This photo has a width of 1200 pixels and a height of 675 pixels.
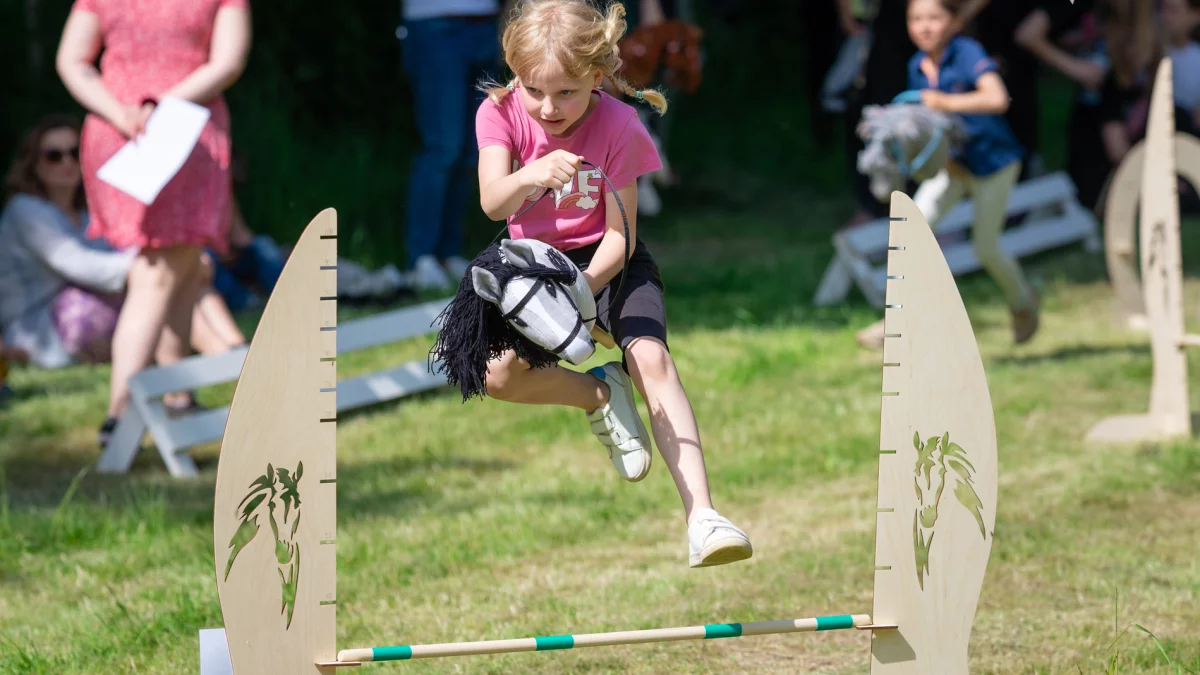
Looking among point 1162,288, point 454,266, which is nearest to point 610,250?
point 1162,288

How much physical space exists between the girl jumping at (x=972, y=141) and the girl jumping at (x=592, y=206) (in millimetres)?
3518

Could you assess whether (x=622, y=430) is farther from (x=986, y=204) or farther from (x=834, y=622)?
(x=986, y=204)

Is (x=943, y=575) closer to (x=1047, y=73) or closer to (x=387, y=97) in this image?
(x=387, y=97)

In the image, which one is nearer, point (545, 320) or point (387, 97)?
point (545, 320)

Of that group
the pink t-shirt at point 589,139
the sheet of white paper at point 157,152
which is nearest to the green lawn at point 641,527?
the sheet of white paper at point 157,152

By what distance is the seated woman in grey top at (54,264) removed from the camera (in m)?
6.78

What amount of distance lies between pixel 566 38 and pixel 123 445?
10.2 feet

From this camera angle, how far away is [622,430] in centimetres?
340

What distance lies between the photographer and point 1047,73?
17.9m

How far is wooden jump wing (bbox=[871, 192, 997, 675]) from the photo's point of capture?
279 centimetres

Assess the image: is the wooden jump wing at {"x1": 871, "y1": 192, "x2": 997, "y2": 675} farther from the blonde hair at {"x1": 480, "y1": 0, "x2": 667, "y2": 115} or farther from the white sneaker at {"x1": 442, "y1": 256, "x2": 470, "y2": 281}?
the white sneaker at {"x1": 442, "y1": 256, "x2": 470, "y2": 281}

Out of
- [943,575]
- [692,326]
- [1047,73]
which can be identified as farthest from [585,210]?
[1047,73]

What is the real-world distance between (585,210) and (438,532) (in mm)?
1654

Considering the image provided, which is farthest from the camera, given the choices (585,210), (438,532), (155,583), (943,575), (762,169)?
(762,169)
